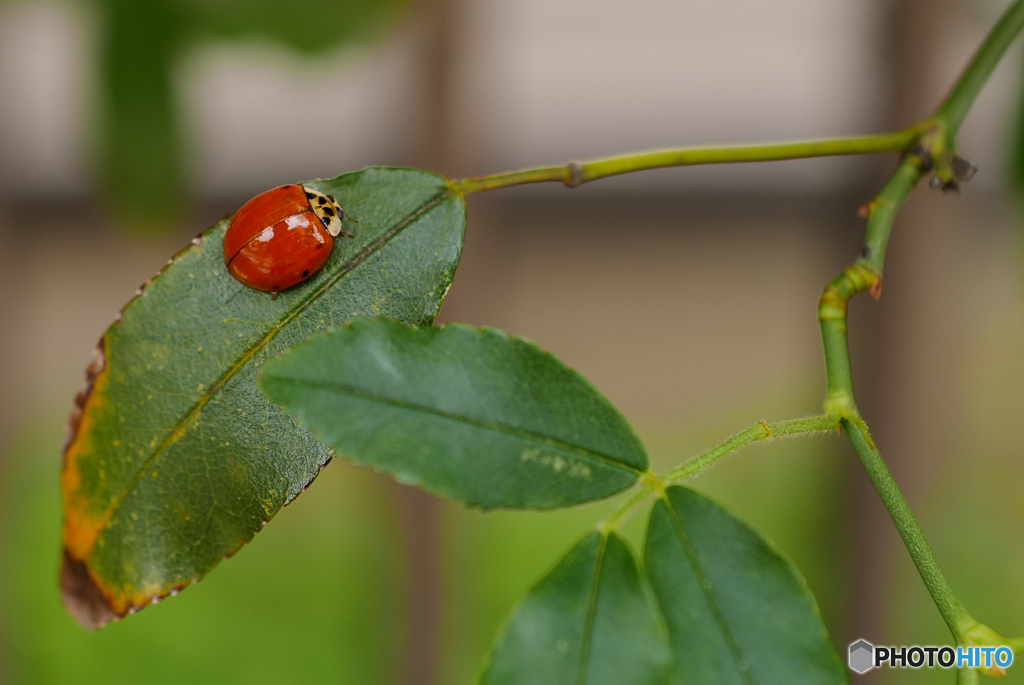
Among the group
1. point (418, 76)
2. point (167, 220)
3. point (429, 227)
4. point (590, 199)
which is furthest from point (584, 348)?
point (429, 227)

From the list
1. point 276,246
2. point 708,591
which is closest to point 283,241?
point 276,246

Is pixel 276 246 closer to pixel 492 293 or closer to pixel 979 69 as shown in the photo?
pixel 979 69

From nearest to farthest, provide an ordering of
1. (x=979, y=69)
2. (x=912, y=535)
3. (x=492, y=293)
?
(x=912, y=535), (x=979, y=69), (x=492, y=293)

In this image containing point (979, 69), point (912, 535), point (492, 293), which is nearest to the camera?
point (912, 535)

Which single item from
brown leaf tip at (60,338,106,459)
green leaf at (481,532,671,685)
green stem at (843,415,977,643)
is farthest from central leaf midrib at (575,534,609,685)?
brown leaf tip at (60,338,106,459)

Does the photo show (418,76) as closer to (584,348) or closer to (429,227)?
(429,227)
